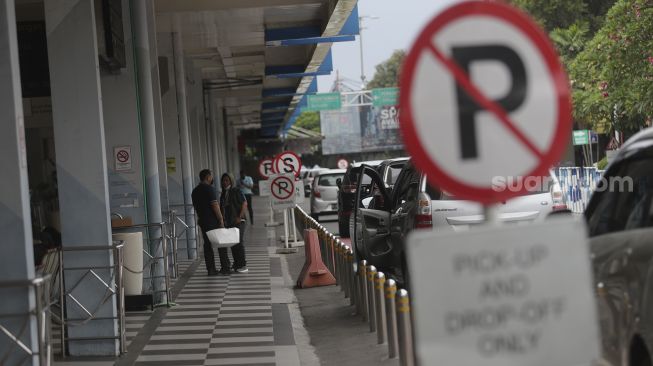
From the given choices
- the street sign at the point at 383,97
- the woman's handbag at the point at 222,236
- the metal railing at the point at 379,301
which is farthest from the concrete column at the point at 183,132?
the street sign at the point at 383,97

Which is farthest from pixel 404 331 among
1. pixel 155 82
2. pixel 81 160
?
pixel 155 82

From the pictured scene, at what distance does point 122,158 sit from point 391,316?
747 centimetres

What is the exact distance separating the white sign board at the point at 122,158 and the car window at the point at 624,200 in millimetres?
9991

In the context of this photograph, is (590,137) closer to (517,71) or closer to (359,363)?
(359,363)

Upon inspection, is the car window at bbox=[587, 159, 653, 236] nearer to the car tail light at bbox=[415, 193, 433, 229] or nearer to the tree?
the car tail light at bbox=[415, 193, 433, 229]

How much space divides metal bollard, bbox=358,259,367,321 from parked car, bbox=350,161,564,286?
1.97 feet

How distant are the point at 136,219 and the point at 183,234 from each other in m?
7.35

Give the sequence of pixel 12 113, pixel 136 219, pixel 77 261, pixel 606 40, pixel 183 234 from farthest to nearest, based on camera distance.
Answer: pixel 606 40, pixel 183 234, pixel 136 219, pixel 77 261, pixel 12 113

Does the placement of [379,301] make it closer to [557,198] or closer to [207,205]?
[557,198]

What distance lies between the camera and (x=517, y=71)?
13.7 feet

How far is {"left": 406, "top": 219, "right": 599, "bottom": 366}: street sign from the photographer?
13.1 feet

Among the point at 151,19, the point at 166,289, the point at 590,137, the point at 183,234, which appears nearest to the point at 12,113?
the point at 166,289

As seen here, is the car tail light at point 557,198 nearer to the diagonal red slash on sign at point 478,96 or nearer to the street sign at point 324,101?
the diagonal red slash on sign at point 478,96

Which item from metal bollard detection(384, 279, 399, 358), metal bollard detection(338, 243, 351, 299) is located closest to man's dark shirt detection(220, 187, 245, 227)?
metal bollard detection(338, 243, 351, 299)
